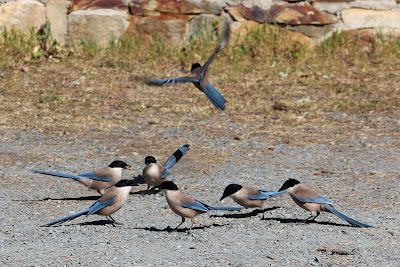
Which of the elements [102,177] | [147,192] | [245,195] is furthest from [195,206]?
[147,192]

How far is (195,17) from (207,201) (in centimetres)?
622

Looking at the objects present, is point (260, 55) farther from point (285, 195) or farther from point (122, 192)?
point (122, 192)

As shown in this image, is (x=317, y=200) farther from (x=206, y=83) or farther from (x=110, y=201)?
(x=110, y=201)

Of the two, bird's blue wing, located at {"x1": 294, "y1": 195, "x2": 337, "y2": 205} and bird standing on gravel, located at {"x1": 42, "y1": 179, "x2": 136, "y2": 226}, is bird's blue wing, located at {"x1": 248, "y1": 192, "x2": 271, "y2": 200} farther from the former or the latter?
bird standing on gravel, located at {"x1": 42, "y1": 179, "x2": 136, "y2": 226}

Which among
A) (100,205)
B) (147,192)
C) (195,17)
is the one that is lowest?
(147,192)

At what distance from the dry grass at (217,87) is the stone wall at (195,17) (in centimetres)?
22

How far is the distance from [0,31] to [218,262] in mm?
8212

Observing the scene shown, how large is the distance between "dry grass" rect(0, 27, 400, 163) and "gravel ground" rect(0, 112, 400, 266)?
0.27 m

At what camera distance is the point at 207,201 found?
5.73 meters

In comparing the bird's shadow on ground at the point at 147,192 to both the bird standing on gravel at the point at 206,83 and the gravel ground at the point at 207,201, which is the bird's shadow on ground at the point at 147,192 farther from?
the bird standing on gravel at the point at 206,83

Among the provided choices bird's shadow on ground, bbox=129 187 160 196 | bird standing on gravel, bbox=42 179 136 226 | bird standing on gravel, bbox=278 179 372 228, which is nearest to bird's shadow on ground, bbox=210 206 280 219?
bird standing on gravel, bbox=278 179 372 228

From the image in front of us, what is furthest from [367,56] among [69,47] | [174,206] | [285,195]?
[174,206]

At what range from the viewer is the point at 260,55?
1134cm

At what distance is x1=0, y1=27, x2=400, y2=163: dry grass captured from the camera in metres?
8.56
